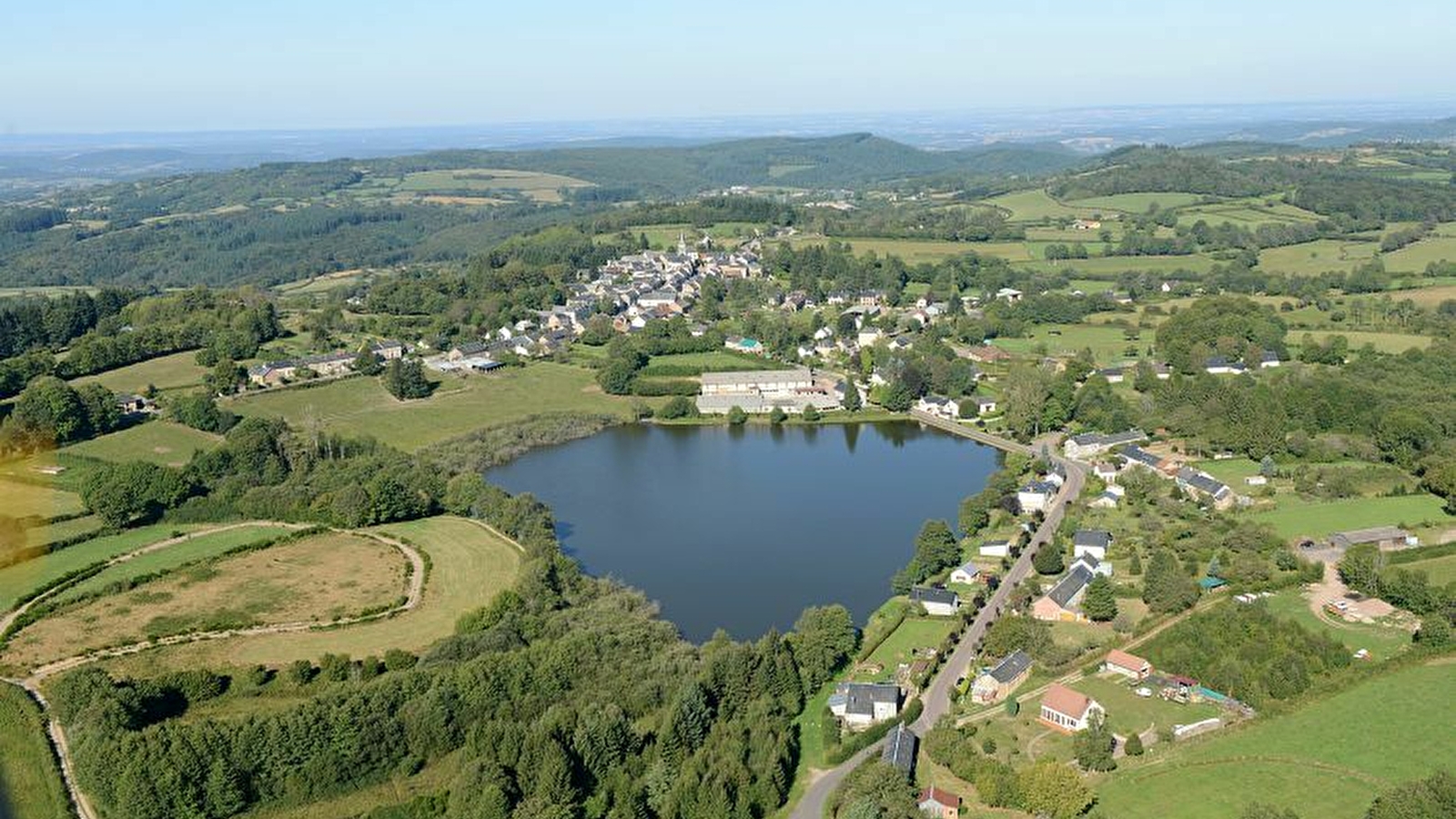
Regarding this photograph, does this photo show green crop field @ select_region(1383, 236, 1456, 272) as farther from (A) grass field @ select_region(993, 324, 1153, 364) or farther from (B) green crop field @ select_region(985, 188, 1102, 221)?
(B) green crop field @ select_region(985, 188, 1102, 221)

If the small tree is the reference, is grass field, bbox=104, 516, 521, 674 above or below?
above

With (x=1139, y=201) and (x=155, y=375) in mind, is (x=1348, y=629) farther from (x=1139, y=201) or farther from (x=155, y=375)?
(x=1139, y=201)

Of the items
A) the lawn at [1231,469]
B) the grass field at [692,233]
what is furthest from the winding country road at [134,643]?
the grass field at [692,233]

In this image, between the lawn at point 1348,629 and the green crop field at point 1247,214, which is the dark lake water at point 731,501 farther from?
the green crop field at point 1247,214

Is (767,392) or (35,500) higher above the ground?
(35,500)

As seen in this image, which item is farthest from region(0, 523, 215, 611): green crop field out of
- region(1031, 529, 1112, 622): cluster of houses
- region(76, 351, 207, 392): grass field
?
region(1031, 529, 1112, 622): cluster of houses

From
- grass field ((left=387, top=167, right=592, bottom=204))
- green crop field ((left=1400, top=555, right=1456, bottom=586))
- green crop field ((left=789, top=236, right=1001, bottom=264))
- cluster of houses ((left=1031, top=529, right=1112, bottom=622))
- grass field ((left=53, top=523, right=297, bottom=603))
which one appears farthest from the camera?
grass field ((left=387, top=167, right=592, bottom=204))

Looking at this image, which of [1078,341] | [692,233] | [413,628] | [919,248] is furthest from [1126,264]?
[413,628]
